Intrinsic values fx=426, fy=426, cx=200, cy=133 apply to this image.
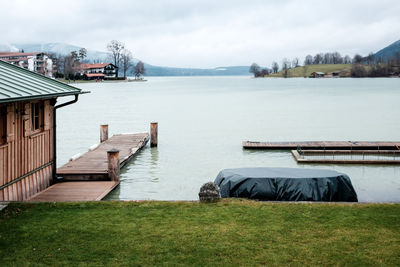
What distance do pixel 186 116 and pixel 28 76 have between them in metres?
46.3

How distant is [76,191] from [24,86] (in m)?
4.75

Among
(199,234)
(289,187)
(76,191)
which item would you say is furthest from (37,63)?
(199,234)

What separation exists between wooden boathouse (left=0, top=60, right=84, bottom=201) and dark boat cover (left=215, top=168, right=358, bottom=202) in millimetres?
6245

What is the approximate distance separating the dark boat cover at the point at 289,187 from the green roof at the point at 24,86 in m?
6.37

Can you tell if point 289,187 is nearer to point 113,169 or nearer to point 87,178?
point 113,169

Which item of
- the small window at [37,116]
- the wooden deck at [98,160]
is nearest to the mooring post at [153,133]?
the wooden deck at [98,160]

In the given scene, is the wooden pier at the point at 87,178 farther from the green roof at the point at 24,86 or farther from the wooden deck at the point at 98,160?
the green roof at the point at 24,86

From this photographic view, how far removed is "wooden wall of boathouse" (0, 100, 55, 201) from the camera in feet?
38.2

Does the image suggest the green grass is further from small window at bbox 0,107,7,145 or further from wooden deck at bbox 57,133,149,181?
wooden deck at bbox 57,133,149,181

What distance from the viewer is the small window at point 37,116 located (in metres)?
13.4

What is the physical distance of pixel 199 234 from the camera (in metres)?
9.11

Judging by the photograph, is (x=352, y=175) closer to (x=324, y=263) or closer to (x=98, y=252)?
(x=324, y=263)

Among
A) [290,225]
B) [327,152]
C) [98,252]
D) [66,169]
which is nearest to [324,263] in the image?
[290,225]

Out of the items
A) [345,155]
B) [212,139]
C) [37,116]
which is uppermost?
[37,116]
